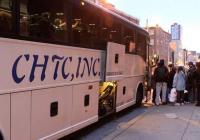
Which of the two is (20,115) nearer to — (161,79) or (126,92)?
(126,92)

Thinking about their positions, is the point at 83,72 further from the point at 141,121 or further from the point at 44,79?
the point at 141,121

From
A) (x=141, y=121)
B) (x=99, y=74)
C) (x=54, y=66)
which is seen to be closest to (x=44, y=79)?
(x=54, y=66)

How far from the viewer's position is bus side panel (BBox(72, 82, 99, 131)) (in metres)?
8.90

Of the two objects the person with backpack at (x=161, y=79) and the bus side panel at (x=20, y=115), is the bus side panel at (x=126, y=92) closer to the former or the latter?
the person with backpack at (x=161, y=79)

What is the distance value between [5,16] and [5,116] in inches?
56.3

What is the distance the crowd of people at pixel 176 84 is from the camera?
53.4 ft

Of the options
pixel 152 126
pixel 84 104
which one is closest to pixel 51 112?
pixel 84 104

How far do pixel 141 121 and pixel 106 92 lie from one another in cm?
146

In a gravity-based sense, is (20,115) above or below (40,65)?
below

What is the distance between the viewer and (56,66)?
7.85m

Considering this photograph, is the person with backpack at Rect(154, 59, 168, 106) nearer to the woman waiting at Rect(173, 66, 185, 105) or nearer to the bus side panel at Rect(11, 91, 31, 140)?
the woman waiting at Rect(173, 66, 185, 105)

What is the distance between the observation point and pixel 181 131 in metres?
10.7

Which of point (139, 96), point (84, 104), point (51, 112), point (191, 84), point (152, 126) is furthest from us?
point (191, 84)

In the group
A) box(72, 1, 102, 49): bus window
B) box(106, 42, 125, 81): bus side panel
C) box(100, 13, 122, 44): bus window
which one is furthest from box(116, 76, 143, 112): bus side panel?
box(72, 1, 102, 49): bus window
